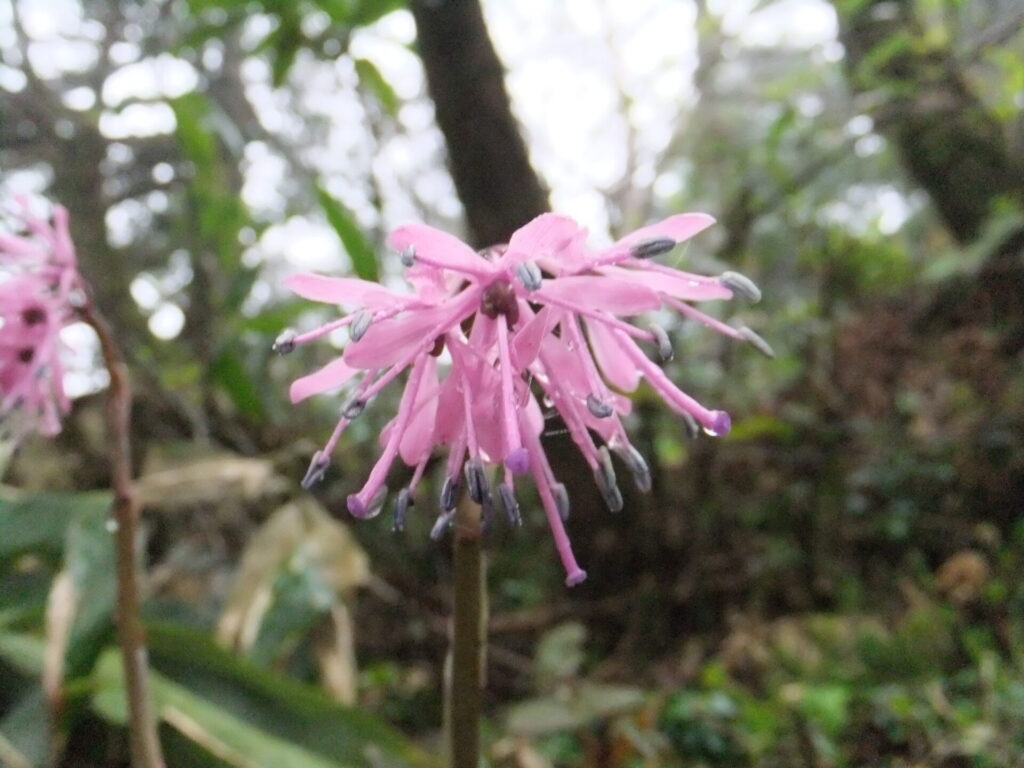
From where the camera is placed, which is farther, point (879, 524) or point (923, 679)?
point (879, 524)

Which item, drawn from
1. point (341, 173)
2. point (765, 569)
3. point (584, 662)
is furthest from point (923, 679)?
point (341, 173)

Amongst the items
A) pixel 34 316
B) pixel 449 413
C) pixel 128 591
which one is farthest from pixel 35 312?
pixel 449 413

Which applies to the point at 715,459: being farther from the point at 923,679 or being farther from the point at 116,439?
the point at 116,439

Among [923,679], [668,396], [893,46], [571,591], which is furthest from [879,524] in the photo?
[668,396]

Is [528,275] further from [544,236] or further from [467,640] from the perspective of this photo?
[467,640]

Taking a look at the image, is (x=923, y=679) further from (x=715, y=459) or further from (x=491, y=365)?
(x=491, y=365)

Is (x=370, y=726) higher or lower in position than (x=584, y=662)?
higher

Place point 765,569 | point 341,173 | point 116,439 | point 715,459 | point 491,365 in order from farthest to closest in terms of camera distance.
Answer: point 341,173, point 715,459, point 765,569, point 116,439, point 491,365

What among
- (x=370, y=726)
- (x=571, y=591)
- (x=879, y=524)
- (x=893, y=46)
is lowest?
(x=879, y=524)

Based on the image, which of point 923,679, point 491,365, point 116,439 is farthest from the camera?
point 923,679
